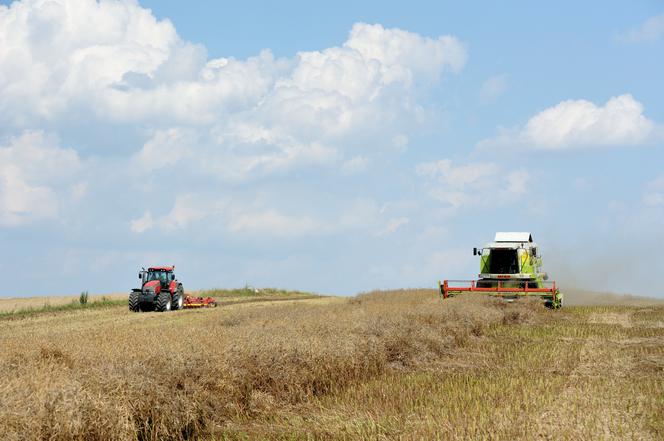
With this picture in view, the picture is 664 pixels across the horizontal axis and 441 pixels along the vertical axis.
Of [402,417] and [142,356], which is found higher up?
[142,356]

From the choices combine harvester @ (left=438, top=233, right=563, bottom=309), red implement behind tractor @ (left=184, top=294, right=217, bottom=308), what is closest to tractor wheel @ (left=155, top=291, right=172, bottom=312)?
red implement behind tractor @ (left=184, top=294, right=217, bottom=308)

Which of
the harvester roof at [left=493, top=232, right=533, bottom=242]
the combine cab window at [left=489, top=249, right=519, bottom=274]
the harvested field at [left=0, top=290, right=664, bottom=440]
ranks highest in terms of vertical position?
the harvester roof at [left=493, top=232, right=533, bottom=242]

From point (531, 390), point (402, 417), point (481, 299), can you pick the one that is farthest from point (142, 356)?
point (481, 299)

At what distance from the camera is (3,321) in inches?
1041

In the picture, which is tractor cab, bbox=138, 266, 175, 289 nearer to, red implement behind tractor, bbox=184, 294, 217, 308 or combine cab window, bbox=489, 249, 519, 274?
red implement behind tractor, bbox=184, 294, 217, 308

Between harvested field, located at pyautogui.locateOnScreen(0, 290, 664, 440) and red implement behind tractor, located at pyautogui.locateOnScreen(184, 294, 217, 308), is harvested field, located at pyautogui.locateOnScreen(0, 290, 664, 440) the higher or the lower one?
the lower one

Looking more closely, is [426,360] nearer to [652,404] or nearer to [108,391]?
[652,404]

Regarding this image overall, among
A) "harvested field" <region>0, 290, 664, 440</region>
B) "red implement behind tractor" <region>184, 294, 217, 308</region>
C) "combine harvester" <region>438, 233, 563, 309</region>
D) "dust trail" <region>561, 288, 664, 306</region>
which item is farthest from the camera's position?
"dust trail" <region>561, 288, 664, 306</region>

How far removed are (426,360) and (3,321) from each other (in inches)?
763

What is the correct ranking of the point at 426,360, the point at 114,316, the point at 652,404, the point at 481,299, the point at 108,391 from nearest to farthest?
the point at 108,391 < the point at 652,404 < the point at 426,360 < the point at 481,299 < the point at 114,316

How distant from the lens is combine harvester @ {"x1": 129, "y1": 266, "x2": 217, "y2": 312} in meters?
27.6

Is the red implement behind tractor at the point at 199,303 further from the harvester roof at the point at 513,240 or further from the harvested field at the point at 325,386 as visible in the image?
the harvested field at the point at 325,386

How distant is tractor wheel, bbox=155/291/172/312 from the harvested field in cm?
1382

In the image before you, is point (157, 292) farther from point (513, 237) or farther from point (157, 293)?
point (513, 237)
